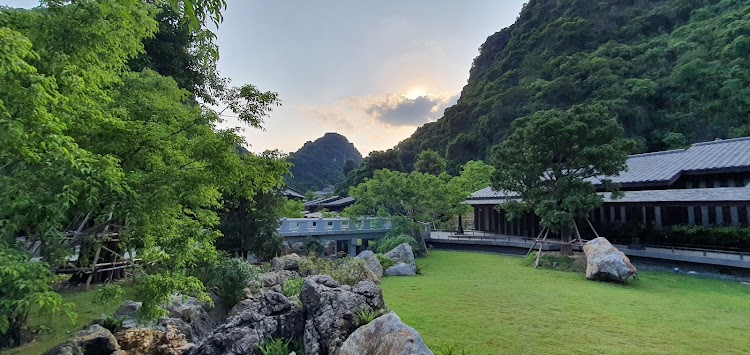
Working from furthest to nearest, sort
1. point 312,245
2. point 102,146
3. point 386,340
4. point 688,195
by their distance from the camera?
point 312,245 < point 688,195 < point 102,146 < point 386,340

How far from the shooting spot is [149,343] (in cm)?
689

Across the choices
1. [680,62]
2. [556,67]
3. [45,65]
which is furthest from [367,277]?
[556,67]

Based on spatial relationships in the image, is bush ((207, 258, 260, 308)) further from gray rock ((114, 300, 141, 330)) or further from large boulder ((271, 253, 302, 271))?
large boulder ((271, 253, 302, 271))

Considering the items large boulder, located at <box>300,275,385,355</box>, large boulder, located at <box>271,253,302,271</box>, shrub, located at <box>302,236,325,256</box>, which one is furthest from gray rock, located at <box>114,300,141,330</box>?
shrub, located at <box>302,236,325,256</box>

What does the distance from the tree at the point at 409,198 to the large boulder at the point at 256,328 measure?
14.2 metres

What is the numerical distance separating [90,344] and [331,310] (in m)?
4.05

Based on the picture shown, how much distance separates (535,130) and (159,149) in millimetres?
15073

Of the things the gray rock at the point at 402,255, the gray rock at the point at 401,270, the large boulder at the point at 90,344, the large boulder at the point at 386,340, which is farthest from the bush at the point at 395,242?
the large boulder at the point at 386,340

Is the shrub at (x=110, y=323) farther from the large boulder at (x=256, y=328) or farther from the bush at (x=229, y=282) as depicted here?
the bush at (x=229, y=282)

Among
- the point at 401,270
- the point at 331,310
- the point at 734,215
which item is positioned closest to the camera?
the point at 331,310

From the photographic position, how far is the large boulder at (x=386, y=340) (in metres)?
4.50

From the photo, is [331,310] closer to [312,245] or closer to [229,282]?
[229,282]

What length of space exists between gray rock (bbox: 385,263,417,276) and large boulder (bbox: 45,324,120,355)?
923 cm

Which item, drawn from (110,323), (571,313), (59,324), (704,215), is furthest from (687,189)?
(59,324)
